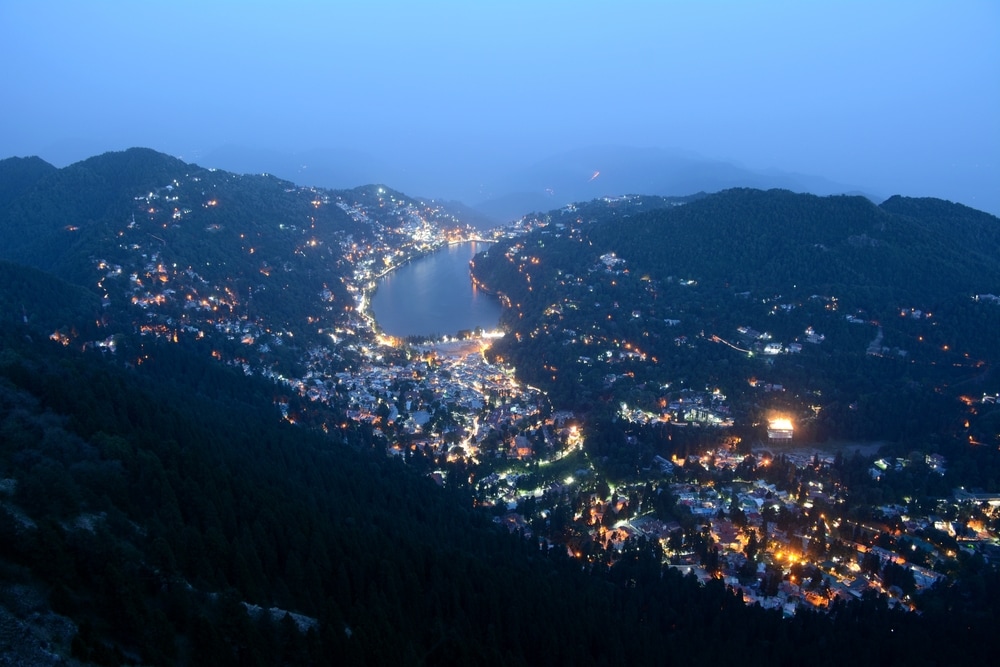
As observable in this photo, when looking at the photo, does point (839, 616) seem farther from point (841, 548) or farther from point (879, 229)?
point (879, 229)

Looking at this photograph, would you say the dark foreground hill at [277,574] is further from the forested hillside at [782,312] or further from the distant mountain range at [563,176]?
the distant mountain range at [563,176]

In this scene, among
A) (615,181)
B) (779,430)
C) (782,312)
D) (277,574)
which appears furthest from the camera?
(615,181)

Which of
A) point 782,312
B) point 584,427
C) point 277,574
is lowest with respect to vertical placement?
point 584,427

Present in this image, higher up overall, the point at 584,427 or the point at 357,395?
the point at 357,395

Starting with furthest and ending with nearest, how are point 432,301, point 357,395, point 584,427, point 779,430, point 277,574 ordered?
point 432,301 < point 357,395 < point 584,427 < point 779,430 < point 277,574

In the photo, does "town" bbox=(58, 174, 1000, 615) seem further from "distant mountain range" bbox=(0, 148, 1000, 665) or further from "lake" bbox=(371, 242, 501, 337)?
"lake" bbox=(371, 242, 501, 337)

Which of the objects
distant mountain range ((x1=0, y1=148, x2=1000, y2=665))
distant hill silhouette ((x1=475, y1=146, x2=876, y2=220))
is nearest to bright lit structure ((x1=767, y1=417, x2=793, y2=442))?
A: distant mountain range ((x1=0, y1=148, x2=1000, y2=665))

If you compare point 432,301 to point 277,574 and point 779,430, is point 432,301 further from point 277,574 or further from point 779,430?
point 277,574

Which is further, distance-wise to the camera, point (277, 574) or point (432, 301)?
point (432, 301)

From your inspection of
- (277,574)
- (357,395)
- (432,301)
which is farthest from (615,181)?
(277,574)

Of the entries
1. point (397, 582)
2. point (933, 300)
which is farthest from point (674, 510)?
point (933, 300)
